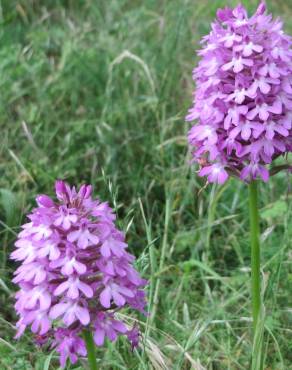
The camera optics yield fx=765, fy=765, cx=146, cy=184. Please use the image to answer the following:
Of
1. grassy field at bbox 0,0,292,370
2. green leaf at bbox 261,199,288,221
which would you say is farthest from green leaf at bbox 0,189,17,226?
green leaf at bbox 261,199,288,221

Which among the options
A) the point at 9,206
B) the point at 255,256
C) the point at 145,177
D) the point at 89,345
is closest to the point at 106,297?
the point at 89,345

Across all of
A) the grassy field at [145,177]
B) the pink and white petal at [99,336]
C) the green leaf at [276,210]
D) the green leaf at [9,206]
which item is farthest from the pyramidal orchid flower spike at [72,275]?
the green leaf at [276,210]

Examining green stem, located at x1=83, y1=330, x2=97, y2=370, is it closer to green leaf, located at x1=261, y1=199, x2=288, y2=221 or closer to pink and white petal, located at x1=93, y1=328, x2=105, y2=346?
pink and white petal, located at x1=93, y1=328, x2=105, y2=346

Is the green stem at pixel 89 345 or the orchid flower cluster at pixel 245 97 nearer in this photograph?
the green stem at pixel 89 345

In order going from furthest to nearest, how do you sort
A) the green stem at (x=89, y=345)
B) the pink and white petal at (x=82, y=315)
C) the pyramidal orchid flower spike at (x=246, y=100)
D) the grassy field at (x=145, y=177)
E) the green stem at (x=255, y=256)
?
the grassy field at (x=145, y=177), the green stem at (x=255, y=256), the pyramidal orchid flower spike at (x=246, y=100), the green stem at (x=89, y=345), the pink and white petal at (x=82, y=315)

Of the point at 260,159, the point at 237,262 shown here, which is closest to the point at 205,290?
the point at 237,262

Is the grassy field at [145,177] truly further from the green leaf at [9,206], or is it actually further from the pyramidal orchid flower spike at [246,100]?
the pyramidal orchid flower spike at [246,100]

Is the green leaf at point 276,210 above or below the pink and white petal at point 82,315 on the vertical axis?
below

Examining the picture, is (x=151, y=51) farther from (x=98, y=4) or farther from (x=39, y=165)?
(x=39, y=165)
